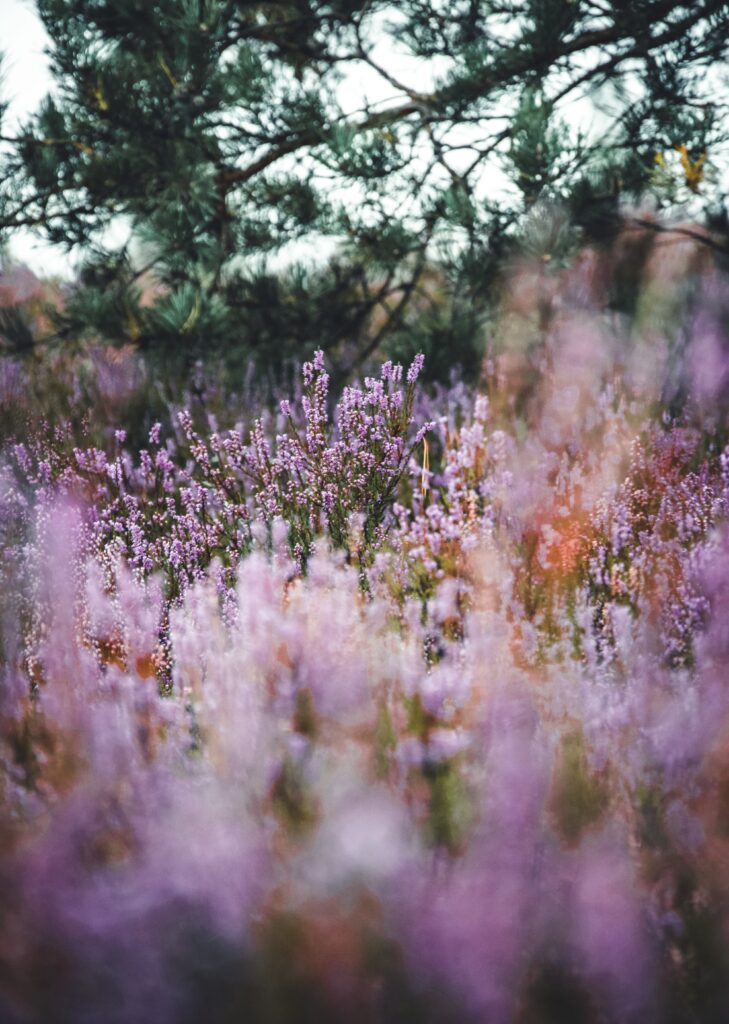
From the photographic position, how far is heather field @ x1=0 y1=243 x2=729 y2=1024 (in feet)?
3.23

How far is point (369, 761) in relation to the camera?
1255 mm

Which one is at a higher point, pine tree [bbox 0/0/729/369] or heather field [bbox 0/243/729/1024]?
pine tree [bbox 0/0/729/369]

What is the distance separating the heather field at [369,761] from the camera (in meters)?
0.99

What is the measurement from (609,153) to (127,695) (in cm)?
302

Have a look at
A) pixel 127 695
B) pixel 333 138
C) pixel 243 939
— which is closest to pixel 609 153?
pixel 333 138

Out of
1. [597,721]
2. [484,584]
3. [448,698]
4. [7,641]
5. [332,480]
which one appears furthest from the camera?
[332,480]

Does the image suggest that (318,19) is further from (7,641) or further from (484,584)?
(7,641)

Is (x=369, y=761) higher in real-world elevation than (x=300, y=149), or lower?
lower

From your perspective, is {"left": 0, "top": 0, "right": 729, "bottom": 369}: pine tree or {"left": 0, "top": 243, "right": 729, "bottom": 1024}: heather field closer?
{"left": 0, "top": 243, "right": 729, "bottom": 1024}: heather field

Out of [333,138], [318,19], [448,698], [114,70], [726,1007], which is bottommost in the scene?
[726,1007]

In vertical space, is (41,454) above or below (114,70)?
below

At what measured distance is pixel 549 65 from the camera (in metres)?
3.02

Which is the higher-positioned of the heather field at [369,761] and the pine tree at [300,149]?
the pine tree at [300,149]

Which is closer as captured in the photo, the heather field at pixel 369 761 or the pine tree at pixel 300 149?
the heather field at pixel 369 761
